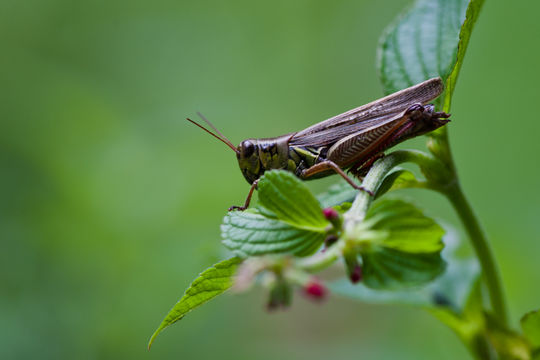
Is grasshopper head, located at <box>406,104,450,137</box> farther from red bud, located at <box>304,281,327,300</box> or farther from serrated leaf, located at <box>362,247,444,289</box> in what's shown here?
red bud, located at <box>304,281,327,300</box>

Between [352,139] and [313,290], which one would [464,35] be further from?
[313,290]

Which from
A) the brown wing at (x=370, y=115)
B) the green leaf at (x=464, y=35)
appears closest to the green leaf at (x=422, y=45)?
the brown wing at (x=370, y=115)

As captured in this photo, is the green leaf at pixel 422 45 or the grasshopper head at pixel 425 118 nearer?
the grasshopper head at pixel 425 118

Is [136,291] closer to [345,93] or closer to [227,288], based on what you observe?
[227,288]

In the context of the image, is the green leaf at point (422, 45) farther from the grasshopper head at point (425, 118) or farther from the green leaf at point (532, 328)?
the green leaf at point (532, 328)

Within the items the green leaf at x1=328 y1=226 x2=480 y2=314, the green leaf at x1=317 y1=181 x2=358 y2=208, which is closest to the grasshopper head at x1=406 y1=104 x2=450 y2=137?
the green leaf at x1=317 y1=181 x2=358 y2=208
